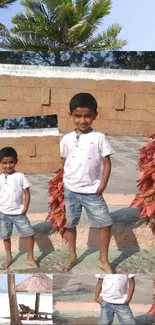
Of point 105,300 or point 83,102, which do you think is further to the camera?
point 105,300

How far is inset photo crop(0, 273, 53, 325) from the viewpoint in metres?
4.11

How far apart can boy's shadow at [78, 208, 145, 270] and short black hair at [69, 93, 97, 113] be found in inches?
30.3

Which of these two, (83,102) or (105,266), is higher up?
(83,102)

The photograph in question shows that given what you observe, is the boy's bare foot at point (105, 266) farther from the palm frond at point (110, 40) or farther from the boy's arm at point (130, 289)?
the palm frond at point (110, 40)

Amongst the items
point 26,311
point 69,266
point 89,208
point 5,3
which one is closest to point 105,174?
point 89,208

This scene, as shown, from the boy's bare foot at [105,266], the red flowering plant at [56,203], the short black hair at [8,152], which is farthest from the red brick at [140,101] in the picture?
the boy's bare foot at [105,266]

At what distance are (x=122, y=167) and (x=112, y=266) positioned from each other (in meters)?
0.71


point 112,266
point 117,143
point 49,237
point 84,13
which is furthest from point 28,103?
point 84,13

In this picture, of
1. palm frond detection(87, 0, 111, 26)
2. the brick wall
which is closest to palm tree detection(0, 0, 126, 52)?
palm frond detection(87, 0, 111, 26)

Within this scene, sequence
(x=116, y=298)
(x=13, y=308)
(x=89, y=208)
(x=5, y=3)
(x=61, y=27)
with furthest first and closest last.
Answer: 1. (x=5, y=3)
2. (x=61, y=27)
3. (x=13, y=308)
4. (x=116, y=298)
5. (x=89, y=208)

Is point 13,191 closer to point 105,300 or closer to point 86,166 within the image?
point 86,166

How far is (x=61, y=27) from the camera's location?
1119cm

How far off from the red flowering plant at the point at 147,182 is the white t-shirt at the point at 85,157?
273 millimetres

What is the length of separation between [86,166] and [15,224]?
72 cm
